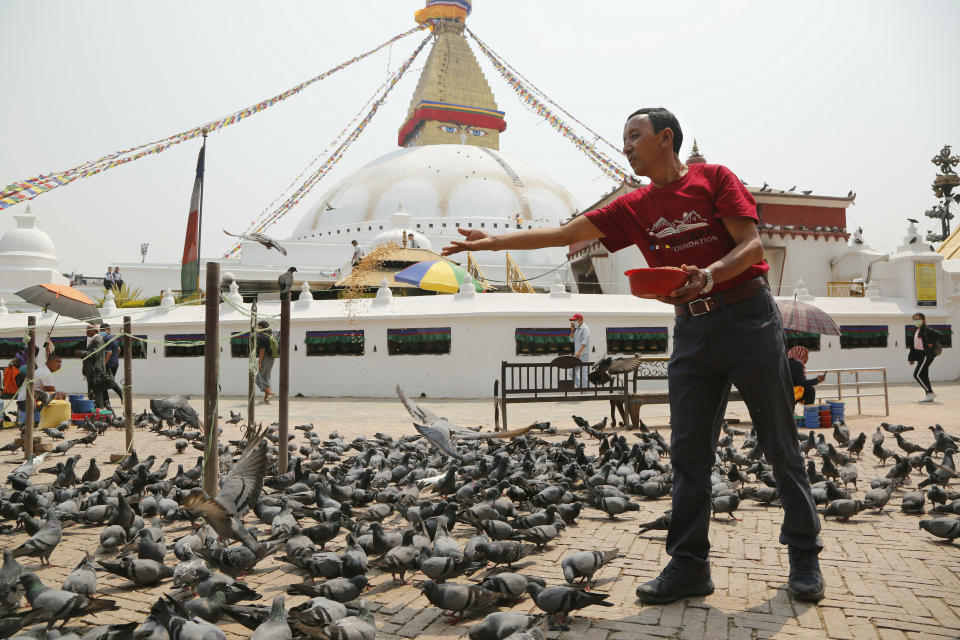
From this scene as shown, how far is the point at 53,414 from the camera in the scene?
35.4 feet

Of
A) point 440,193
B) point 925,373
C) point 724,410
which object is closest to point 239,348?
point 925,373

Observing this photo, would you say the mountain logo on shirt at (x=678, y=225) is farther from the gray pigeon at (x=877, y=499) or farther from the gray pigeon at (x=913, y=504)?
the gray pigeon at (x=913, y=504)

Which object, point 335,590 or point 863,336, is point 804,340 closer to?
point 863,336

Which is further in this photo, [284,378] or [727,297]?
[284,378]

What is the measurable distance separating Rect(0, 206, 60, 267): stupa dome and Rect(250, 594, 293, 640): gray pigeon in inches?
1277

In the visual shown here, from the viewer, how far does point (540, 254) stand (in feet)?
122

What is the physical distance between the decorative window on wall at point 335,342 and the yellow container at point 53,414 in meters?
7.89

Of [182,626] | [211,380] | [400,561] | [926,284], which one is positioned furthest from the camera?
[926,284]

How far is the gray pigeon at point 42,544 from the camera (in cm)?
401

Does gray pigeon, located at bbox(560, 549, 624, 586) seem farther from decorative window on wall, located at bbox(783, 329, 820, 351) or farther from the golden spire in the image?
the golden spire

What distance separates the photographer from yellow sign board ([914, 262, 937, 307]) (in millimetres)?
21984

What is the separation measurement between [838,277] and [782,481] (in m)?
27.5

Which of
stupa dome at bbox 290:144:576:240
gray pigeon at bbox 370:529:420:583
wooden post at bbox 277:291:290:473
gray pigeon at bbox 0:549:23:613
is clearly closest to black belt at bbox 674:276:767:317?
gray pigeon at bbox 370:529:420:583

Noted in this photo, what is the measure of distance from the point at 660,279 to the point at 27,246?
3388 centimetres
